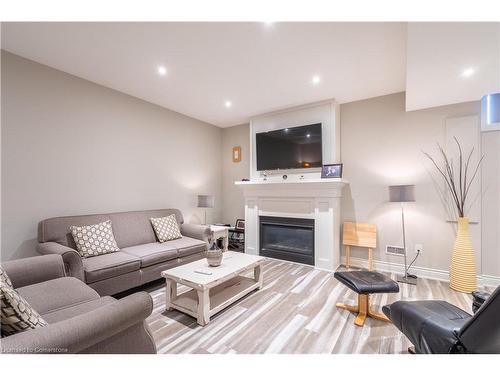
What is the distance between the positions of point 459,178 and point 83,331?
3.95m

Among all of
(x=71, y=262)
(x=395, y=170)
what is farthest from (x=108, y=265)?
(x=395, y=170)

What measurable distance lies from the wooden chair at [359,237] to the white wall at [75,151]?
2.83 meters

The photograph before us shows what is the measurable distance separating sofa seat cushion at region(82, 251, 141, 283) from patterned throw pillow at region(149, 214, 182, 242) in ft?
2.06

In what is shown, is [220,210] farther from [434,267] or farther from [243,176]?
[434,267]

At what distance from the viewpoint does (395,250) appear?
10.7ft

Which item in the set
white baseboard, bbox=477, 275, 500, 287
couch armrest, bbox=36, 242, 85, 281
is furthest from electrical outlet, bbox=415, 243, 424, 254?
couch armrest, bbox=36, 242, 85, 281

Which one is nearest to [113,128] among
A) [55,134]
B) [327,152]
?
[55,134]

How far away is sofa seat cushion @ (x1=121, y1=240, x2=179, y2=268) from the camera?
260cm

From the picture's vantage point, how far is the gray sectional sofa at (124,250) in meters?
2.18

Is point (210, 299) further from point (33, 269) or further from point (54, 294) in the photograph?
point (33, 269)

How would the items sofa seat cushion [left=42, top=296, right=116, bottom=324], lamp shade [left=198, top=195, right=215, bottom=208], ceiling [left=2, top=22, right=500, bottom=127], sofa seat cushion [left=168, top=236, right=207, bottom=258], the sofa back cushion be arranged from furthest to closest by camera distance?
lamp shade [left=198, top=195, right=215, bottom=208] < sofa seat cushion [left=168, top=236, right=207, bottom=258] < the sofa back cushion < ceiling [left=2, top=22, right=500, bottom=127] < sofa seat cushion [left=42, top=296, right=116, bottom=324]

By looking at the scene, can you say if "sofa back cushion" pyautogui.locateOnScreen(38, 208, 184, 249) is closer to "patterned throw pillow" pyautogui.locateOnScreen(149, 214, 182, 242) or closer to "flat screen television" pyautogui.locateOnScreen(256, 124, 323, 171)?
"patterned throw pillow" pyautogui.locateOnScreen(149, 214, 182, 242)

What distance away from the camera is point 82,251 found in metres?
2.44

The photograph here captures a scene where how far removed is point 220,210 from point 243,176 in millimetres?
958
